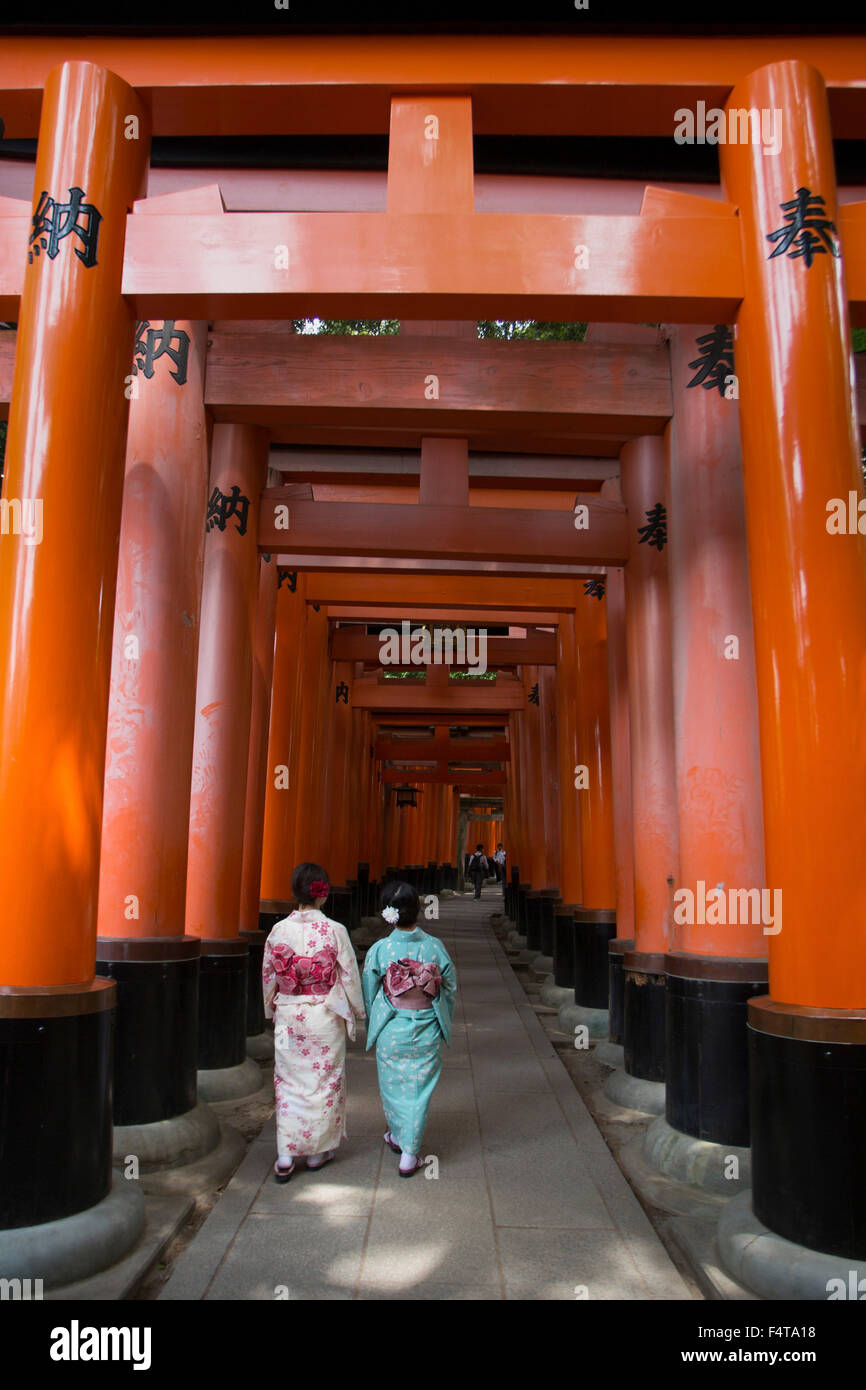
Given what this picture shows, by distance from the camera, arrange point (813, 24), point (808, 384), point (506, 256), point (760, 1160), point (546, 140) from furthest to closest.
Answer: point (546, 140)
point (813, 24)
point (506, 256)
point (808, 384)
point (760, 1160)

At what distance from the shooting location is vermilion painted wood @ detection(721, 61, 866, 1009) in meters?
3.57

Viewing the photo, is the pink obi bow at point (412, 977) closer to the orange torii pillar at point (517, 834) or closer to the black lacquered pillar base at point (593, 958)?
the black lacquered pillar base at point (593, 958)

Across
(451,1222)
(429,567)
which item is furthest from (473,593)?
(451,1222)

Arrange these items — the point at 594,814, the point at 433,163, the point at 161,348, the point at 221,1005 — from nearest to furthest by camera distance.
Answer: the point at 433,163
the point at 161,348
the point at 221,1005
the point at 594,814

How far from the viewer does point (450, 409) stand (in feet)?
20.2

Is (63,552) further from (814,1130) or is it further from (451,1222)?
(814,1130)

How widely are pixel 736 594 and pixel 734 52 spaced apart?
261cm

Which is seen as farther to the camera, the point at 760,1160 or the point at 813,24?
the point at 813,24

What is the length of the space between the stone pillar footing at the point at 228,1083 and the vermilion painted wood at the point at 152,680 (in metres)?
1.57

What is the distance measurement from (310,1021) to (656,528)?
173 inches

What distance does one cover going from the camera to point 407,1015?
4961 mm

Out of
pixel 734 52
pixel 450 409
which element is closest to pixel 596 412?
pixel 450 409

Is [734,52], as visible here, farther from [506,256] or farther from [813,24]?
[506,256]

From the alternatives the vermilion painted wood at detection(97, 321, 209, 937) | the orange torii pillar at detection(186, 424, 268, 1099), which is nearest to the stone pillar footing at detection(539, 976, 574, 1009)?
the orange torii pillar at detection(186, 424, 268, 1099)
